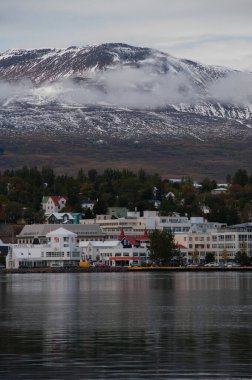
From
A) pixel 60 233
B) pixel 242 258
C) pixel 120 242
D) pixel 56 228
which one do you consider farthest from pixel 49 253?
pixel 242 258

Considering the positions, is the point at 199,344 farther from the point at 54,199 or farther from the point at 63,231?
the point at 54,199

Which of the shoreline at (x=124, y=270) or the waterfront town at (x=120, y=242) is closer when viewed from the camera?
the shoreline at (x=124, y=270)

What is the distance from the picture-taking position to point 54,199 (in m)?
194

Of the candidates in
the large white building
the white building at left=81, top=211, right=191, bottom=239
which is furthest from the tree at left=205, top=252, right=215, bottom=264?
the white building at left=81, top=211, right=191, bottom=239

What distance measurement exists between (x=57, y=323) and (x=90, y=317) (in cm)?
352

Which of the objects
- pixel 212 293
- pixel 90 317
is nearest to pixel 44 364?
pixel 90 317

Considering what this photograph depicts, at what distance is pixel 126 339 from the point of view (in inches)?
1437

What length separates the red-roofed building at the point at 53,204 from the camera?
631 ft

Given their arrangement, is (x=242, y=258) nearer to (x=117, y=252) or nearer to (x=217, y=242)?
(x=217, y=242)

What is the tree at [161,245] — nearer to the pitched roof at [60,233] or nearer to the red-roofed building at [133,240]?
the red-roofed building at [133,240]

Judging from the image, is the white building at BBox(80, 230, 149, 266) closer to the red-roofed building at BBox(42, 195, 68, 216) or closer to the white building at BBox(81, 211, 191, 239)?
the white building at BBox(81, 211, 191, 239)

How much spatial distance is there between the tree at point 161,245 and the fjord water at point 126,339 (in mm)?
80367

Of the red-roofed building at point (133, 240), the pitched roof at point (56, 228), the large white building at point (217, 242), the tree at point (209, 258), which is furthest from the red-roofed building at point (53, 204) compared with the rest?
the tree at point (209, 258)

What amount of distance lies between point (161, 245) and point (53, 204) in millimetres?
54458
